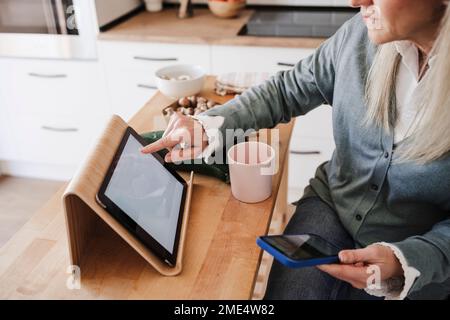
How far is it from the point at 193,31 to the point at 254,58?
1.01 feet

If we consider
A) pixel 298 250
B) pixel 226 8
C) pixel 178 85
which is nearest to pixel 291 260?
pixel 298 250

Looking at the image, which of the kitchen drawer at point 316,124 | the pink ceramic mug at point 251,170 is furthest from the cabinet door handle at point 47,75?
the pink ceramic mug at point 251,170

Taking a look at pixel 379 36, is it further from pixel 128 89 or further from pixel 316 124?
pixel 128 89

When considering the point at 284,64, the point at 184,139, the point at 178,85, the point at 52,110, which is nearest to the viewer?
the point at 184,139

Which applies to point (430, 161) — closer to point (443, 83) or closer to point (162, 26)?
point (443, 83)

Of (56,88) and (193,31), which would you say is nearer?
(193,31)

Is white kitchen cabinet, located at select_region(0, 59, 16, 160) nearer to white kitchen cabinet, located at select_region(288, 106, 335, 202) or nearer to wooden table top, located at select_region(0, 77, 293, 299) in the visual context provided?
white kitchen cabinet, located at select_region(288, 106, 335, 202)

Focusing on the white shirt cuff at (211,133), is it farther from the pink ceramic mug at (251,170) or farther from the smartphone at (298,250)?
the smartphone at (298,250)

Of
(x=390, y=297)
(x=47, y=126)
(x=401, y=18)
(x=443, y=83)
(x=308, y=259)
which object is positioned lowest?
(x=47, y=126)

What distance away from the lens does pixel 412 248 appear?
0.73 m

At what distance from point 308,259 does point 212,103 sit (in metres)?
0.56

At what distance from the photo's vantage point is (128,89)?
2064mm

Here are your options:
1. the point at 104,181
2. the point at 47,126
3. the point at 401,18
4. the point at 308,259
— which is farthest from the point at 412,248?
the point at 47,126

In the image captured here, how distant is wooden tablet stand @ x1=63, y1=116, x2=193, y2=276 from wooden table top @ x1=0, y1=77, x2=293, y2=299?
0.06 ft
